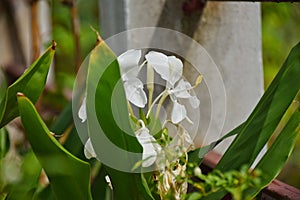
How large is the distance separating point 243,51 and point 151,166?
58 centimetres

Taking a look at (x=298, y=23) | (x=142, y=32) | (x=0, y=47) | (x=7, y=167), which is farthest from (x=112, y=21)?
(x=298, y=23)

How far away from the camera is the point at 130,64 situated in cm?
75

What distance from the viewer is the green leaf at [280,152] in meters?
0.72

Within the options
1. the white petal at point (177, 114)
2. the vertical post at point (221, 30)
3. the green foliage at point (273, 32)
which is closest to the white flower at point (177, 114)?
the white petal at point (177, 114)

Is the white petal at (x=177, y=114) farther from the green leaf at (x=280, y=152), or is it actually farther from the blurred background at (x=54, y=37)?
the blurred background at (x=54, y=37)

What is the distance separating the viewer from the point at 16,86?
84cm

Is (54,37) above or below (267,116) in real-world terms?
below

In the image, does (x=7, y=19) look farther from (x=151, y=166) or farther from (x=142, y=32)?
(x=151, y=166)

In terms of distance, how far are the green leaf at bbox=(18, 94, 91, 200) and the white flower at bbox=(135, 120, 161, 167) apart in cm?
7

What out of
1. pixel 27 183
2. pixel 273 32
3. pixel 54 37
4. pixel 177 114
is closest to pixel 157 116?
pixel 177 114

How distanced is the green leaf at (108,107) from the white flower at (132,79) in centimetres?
→ 6

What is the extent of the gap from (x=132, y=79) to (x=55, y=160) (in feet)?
0.43

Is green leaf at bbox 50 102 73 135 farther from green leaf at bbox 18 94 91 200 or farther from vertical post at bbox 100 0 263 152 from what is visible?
green leaf at bbox 18 94 91 200

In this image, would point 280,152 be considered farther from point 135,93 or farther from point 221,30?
point 221,30
